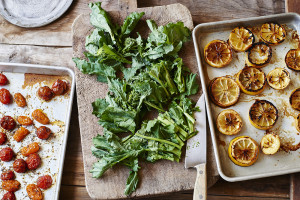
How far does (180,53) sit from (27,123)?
156 cm

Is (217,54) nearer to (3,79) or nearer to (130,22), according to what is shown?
(130,22)

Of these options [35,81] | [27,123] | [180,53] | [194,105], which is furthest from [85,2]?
[194,105]

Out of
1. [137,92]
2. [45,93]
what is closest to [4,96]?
[45,93]

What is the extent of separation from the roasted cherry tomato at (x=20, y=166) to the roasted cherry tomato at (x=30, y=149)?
72 mm

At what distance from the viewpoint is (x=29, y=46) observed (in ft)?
10.0

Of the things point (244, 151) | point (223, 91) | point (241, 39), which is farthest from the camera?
point (241, 39)

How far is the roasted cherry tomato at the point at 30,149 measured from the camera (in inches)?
110

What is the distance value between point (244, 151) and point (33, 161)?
6.06 feet

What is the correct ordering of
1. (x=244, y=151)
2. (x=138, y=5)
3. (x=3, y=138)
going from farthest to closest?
(x=138, y=5) < (x=3, y=138) < (x=244, y=151)

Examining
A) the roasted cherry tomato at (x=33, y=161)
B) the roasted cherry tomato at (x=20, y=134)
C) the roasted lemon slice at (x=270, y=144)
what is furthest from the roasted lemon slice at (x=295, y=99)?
the roasted cherry tomato at (x=20, y=134)

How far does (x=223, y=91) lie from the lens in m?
2.64

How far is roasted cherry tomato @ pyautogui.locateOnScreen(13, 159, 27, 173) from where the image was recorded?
2758mm

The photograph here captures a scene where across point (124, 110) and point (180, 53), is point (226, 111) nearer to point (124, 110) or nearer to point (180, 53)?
point (180, 53)

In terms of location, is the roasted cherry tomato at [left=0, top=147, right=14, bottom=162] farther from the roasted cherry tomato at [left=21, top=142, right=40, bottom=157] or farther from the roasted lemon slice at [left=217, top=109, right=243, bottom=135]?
the roasted lemon slice at [left=217, top=109, right=243, bottom=135]
